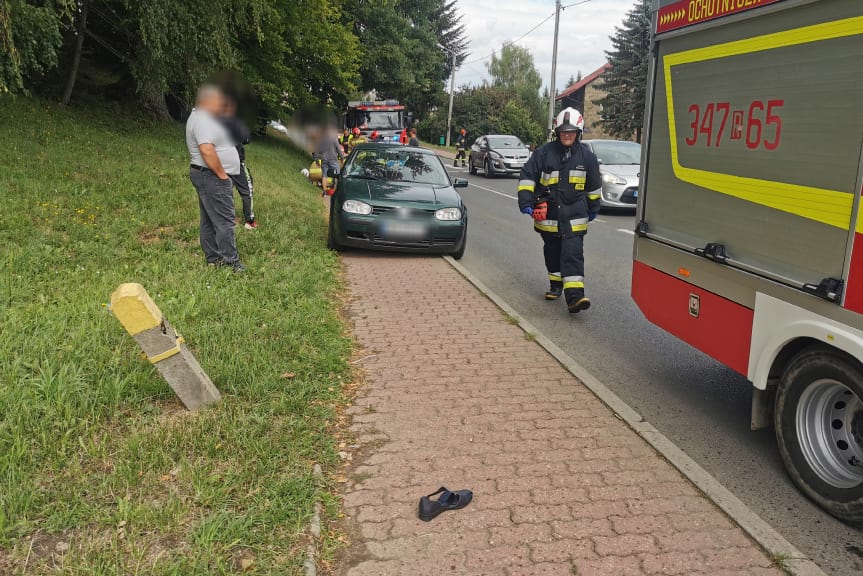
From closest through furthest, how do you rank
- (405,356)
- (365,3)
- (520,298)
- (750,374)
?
(750,374) < (405,356) < (520,298) < (365,3)

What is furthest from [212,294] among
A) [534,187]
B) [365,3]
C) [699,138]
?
[365,3]

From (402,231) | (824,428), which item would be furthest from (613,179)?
(824,428)

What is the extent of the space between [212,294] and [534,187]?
3145 mm

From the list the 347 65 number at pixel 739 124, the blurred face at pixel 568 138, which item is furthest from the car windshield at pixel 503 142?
the 347 65 number at pixel 739 124

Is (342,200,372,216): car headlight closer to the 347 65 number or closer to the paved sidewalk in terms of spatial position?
the paved sidewalk

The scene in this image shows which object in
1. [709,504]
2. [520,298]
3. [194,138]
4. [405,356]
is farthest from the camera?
[520,298]

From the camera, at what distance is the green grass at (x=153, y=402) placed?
8.94 feet

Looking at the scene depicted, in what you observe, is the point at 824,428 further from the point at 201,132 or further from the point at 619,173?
the point at 619,173

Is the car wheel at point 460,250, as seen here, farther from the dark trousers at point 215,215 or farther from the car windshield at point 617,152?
the car windshield at point 617,152

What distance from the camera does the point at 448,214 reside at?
9.05 meters

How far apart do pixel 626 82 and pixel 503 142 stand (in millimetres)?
21834

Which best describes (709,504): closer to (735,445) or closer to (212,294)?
(735,445)

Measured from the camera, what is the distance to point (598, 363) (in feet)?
17.8

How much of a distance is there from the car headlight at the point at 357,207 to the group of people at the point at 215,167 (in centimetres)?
192
